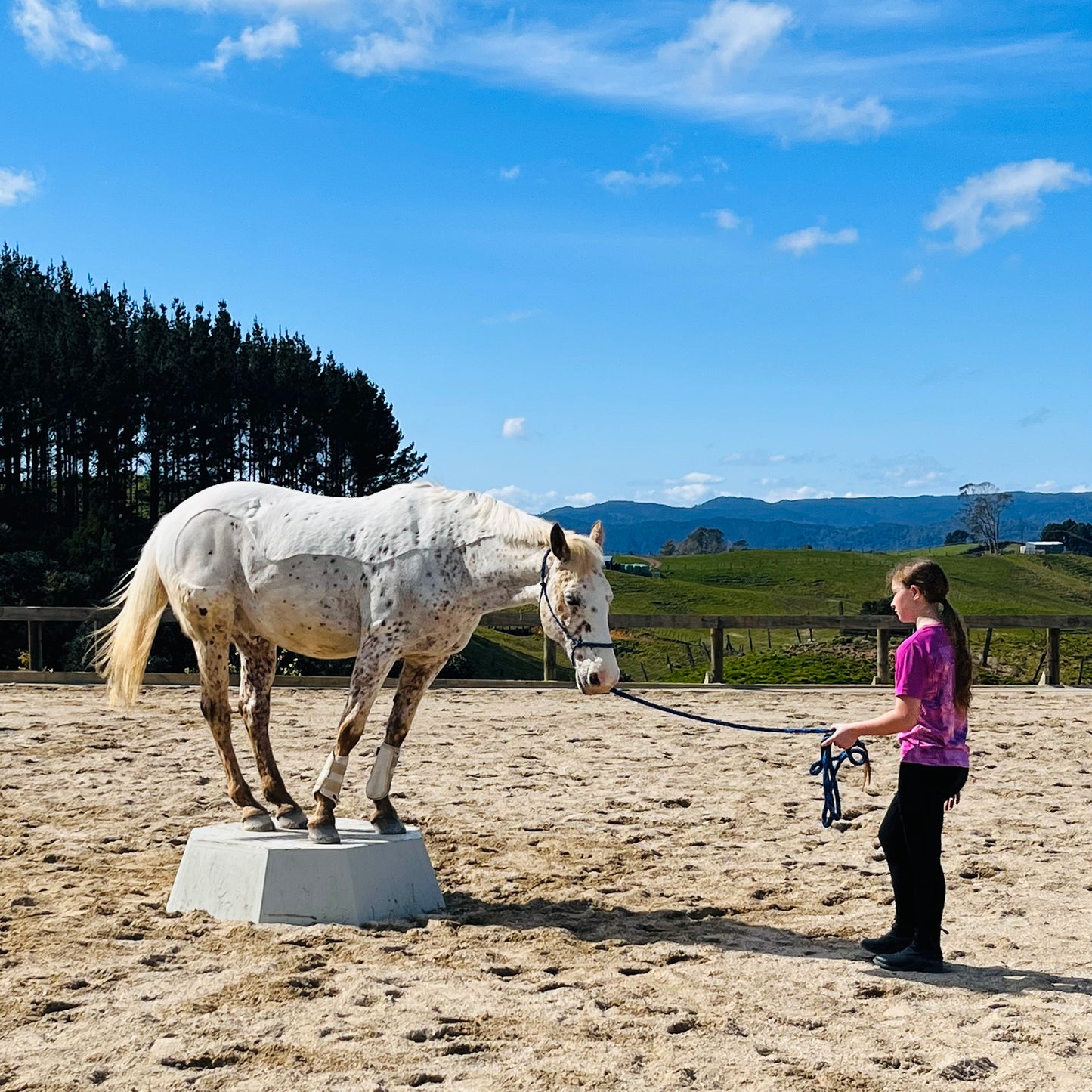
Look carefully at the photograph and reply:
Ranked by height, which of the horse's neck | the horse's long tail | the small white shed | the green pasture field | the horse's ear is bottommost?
the green pasture field

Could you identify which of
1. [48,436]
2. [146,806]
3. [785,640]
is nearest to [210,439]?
[48,436]

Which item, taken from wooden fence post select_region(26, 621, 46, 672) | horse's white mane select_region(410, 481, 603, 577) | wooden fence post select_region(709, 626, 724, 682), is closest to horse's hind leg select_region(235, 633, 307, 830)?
horse's white mane select_region(410, 481, 603, 577)

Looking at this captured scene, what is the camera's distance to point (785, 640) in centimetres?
3816

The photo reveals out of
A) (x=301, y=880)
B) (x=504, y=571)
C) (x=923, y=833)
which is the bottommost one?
(x=301, y=880)

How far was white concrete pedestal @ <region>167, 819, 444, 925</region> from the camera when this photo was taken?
539 cm

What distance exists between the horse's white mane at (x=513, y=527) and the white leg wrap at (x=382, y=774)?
1.14 m

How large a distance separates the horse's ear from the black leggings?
1.65m

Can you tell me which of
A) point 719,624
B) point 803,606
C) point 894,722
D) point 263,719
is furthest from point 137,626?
point 803,606

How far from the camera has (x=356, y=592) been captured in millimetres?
5691

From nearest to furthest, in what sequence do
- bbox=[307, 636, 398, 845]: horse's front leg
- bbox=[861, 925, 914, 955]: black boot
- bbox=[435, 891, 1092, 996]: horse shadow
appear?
bbox=[435, 891, 1092, 996]: horse shadow → bbox=[861, 925, 914, 955]: black boot → bbox=[307, 636, 398, 845]: horse's front leg

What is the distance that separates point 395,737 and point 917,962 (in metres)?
2.55

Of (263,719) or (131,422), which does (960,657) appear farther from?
(131,422)

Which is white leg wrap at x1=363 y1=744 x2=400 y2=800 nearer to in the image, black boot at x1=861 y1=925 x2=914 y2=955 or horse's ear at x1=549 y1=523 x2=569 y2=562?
horse's ear at x1=549 y1=523 x2=569 y2=562

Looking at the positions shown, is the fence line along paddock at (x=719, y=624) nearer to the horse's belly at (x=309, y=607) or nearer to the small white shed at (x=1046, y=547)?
the horse's belly at (x=309, y=607)
